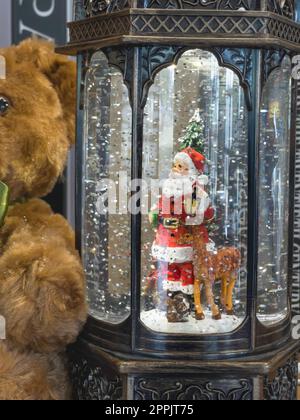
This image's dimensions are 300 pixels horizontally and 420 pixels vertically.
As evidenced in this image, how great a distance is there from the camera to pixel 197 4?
1.19 metres

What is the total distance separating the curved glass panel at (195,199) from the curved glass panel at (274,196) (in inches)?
2.0

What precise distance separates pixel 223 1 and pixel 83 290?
59 centimetres

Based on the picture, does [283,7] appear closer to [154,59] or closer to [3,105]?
[154,59]

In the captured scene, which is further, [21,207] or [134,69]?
[21,207]

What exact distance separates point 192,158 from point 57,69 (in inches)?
16.0

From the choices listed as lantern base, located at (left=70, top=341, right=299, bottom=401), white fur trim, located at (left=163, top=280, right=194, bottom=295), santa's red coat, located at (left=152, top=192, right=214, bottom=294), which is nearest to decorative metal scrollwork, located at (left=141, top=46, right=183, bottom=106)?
santa's red coat, located at (left=152, top=192, right=214, bottom=294)

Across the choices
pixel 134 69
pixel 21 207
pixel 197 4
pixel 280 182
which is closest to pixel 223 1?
pixel 197 4

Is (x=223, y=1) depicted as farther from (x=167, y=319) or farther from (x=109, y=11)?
(x=167, y=319)

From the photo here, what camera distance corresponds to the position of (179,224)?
1.25m

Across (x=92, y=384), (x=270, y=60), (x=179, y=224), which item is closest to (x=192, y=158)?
(x=179, y=224)

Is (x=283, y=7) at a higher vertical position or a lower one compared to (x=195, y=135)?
higher

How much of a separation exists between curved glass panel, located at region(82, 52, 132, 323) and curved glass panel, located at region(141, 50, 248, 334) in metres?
0.05

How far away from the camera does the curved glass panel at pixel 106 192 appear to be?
1.29 metres

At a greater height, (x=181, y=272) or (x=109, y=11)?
(x=109, y=11)
